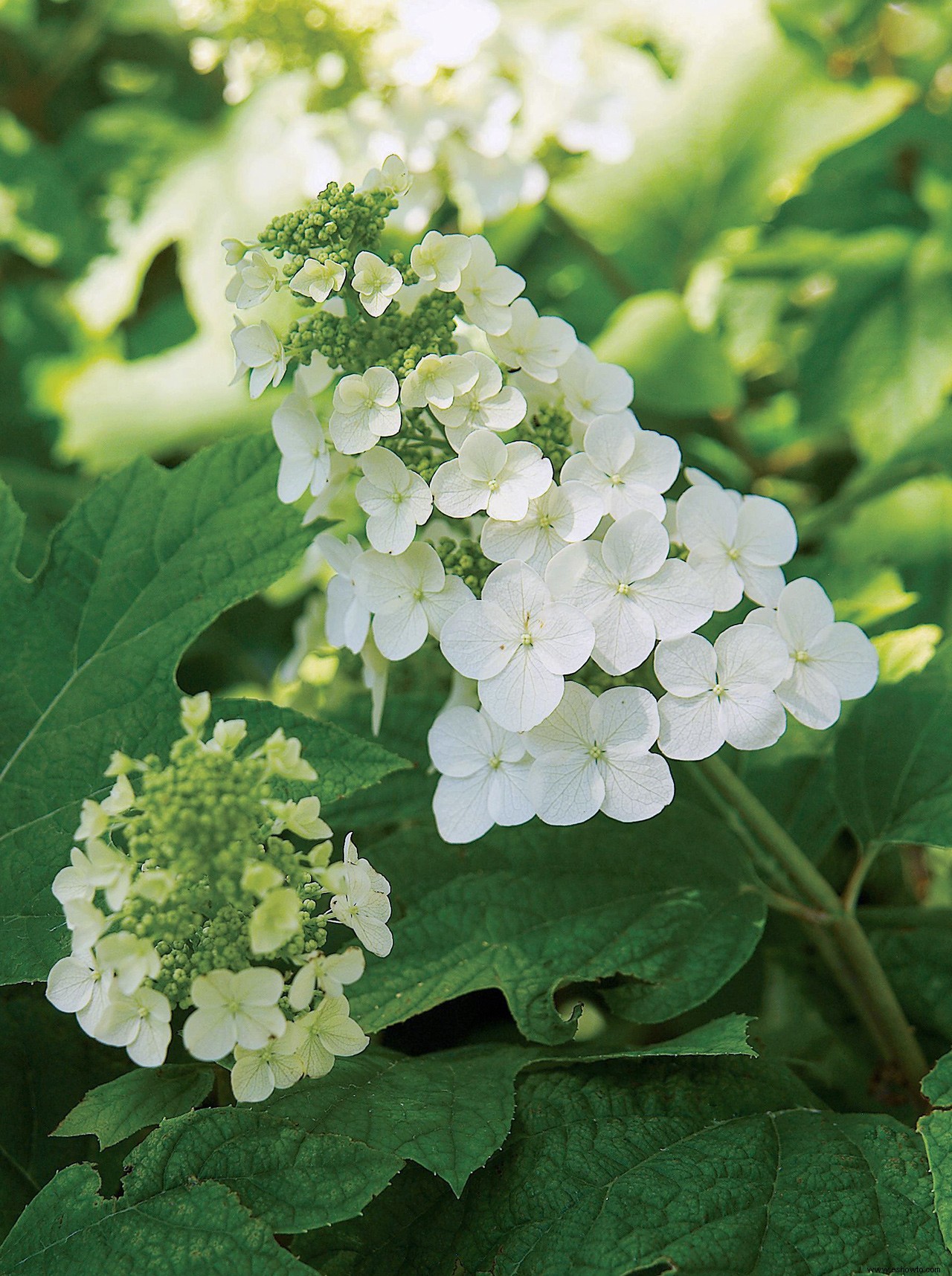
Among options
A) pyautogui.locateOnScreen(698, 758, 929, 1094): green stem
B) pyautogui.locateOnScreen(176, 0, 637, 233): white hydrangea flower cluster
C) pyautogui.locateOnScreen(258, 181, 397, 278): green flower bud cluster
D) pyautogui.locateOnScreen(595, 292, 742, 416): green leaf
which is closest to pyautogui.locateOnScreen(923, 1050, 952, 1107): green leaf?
pyautogui.locateOnScreen(698, 758, 929, 1094): green stem

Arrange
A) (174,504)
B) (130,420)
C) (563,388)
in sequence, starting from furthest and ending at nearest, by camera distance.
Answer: (130,420)
(174,504)
(563,388)

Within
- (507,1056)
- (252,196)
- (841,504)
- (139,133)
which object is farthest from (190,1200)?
(139,133)

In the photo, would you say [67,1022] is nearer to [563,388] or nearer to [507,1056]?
[507,1056]

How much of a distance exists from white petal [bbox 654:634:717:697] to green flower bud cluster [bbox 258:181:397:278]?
1.33 feet

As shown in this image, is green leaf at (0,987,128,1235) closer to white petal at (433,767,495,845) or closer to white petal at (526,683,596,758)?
white petal at (433,767,495,845)

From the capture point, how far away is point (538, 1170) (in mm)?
878

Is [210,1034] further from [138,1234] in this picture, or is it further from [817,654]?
[817,654]

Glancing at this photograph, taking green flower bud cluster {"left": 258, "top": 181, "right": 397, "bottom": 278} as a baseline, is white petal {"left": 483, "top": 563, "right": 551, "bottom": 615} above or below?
below

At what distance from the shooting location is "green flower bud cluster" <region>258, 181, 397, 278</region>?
0.91 m

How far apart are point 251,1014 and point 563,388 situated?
58 centimetres

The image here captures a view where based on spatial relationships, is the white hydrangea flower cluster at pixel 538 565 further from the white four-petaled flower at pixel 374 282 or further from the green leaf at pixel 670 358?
the green leaf at pixel 670 358

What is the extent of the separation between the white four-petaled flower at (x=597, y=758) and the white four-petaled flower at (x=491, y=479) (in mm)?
152

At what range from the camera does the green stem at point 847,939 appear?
1.01 m

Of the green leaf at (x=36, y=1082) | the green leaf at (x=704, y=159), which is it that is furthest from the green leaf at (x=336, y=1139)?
the green leaf at (x=704, y=159)
